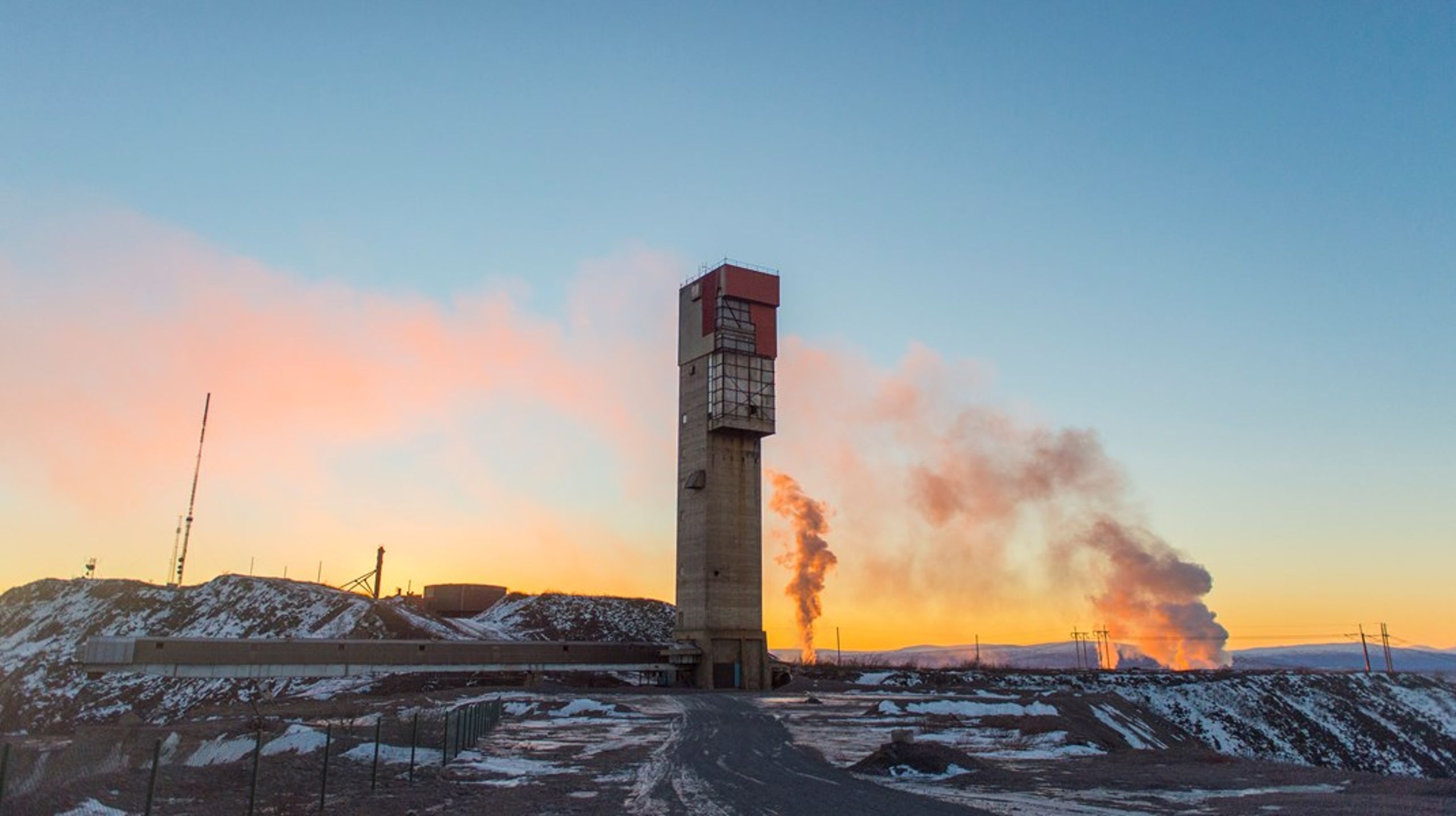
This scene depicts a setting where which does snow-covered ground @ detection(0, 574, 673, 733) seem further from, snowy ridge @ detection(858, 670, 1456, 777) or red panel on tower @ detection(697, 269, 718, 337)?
snowy ridge @ detection(858, 670, 1456, 777)

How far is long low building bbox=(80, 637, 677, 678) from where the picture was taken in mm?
57188

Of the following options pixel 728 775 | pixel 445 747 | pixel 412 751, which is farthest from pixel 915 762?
pixel 412 751

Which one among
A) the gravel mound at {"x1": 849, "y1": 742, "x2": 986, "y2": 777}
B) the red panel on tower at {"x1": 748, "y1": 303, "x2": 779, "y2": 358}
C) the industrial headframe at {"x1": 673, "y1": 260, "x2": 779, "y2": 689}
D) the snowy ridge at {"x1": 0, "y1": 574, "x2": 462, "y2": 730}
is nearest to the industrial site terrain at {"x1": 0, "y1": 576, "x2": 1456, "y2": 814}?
the gravel mound at {"x1": 849, "y1": 742, "x2": 986, "y2": 777}

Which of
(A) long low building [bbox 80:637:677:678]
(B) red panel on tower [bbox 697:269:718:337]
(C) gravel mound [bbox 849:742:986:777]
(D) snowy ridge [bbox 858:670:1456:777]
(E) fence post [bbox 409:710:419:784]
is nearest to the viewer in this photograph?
(E) fence post [bbox 409:710:419:784]

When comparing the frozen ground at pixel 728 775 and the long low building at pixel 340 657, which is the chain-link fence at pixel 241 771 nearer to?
the frozen ground at pixel 728 775

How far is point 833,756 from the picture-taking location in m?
30.4

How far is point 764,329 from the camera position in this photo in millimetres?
78562

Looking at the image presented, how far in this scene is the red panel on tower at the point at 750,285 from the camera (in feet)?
254

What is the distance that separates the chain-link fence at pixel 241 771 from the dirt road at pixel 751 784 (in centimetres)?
597

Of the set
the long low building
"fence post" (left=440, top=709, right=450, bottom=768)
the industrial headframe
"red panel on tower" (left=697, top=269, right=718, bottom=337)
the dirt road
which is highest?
"red panel on tower" (left=697, top=269, right=718, bottom=337)

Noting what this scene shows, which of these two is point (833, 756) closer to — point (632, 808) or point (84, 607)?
point (632, 808)

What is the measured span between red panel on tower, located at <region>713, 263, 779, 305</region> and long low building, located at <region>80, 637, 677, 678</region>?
30578 mm

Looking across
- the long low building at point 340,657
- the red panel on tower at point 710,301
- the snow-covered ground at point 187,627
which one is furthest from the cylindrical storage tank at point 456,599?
the red panel on tower at point 710,301

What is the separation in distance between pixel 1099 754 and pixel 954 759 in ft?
25.8
